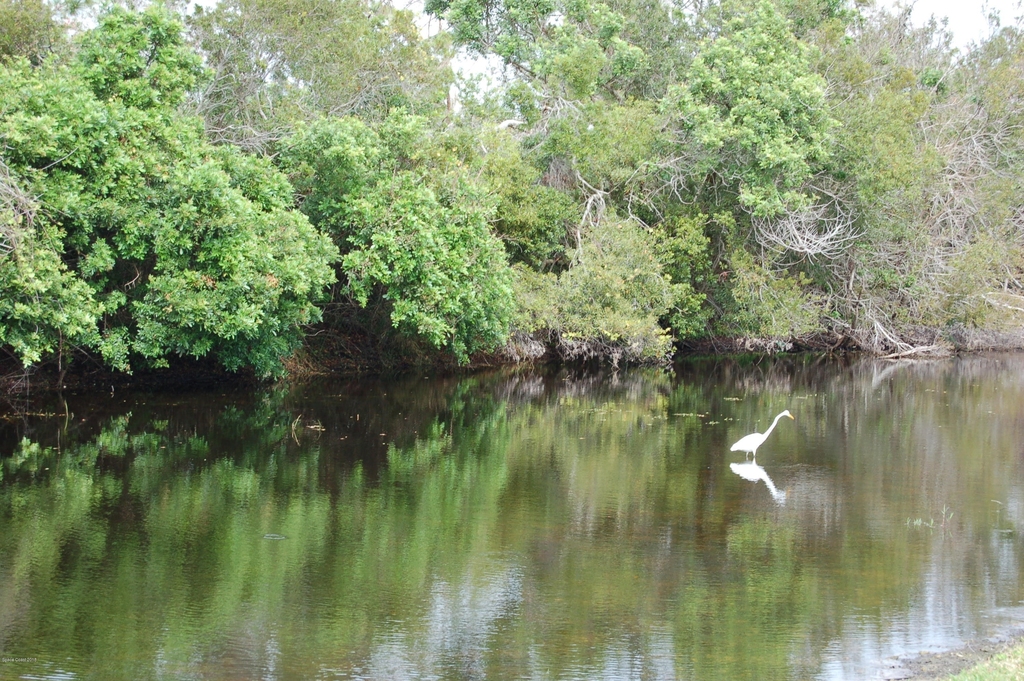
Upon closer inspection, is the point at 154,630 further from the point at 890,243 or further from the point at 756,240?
the point at 890,243

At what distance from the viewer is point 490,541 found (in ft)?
37.7

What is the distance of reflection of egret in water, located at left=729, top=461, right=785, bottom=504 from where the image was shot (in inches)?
550

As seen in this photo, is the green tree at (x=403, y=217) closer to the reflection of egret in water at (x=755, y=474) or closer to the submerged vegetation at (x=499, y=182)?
the submerged vegetation at (x=499, y=182)

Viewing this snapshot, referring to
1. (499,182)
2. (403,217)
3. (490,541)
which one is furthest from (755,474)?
(499,182)

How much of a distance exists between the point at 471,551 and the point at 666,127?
19.6 meters

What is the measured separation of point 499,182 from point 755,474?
1249cm

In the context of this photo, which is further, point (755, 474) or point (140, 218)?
point (140, 218)

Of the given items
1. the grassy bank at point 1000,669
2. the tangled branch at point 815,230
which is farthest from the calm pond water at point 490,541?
the tangled branch at point 815,230

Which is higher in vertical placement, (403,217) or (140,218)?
(403,217)

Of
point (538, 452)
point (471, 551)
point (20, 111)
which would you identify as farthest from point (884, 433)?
point (20, 111)

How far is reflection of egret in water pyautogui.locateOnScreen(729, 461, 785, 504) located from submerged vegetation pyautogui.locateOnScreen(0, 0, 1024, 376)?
25.8 ft

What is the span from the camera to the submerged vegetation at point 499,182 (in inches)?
702

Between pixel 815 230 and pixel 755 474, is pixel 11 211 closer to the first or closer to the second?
pixel 755 474

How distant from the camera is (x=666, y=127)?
2853cm
